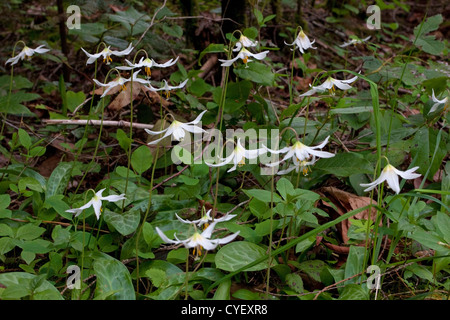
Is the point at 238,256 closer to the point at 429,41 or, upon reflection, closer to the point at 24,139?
the point at 24,139

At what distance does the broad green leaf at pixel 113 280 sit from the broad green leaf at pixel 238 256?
34cm

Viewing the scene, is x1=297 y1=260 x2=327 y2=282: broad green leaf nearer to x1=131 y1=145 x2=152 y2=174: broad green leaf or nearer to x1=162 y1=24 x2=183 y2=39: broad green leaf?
x1=131 y1=145 x2=152 y2=174: broad green leaf

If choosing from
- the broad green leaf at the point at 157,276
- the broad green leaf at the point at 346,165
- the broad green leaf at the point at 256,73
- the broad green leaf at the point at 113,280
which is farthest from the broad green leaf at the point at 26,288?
the broad green leaf at the point at 256,73

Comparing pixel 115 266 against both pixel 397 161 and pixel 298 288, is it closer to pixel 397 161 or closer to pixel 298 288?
pixel 298 288

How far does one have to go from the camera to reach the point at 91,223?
2004 mm

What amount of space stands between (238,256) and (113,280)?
0.47m

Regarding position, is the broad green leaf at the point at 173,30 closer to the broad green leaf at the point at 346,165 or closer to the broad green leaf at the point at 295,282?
the broad green leaf at the point at 346,165

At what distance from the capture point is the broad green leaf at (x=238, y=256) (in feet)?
5.18

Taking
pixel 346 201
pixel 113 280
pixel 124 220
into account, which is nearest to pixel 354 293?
pixel 346 201

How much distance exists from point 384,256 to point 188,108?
1498 mm

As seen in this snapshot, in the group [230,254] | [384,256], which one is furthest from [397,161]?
[230,254]

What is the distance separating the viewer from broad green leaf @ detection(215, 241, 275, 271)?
62.2 inches

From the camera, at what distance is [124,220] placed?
6.13ft

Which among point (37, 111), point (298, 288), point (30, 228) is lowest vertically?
point (37, 111)
